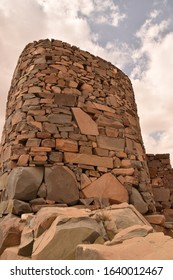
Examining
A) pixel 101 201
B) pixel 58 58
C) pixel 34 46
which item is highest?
pixel 34 46

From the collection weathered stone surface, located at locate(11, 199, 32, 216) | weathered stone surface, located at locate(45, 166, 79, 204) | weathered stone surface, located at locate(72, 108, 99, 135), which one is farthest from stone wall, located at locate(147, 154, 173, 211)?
weathered stone surface, located at locate(11, 199, 32, 216)

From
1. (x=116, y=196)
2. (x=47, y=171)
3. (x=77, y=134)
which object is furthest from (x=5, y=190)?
(x=116, y=196)

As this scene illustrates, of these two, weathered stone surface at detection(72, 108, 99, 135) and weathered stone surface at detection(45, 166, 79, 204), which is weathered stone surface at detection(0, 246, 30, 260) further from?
weathered stone surface at detection(72, 108, 99, 135)

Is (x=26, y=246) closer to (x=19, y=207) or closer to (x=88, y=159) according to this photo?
(x=19, y=207)

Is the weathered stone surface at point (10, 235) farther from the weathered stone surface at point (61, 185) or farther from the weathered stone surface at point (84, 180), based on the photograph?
the weathered stone surface at point (84, 180)

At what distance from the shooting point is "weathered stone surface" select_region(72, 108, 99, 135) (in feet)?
13.7

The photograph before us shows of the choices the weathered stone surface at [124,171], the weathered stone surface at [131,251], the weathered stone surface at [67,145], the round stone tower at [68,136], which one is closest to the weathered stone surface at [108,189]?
the round stone tower at [68,136]

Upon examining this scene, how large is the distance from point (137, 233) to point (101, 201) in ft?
5.71

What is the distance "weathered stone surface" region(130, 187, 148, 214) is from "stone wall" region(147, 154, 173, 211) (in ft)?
5.02

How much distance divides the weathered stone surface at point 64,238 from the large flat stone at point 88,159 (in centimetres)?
170

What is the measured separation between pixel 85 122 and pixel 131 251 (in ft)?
9.11

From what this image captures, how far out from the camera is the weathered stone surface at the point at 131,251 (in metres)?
1.62

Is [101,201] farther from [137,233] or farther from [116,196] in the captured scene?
[137,233]

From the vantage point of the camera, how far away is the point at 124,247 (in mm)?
1782
